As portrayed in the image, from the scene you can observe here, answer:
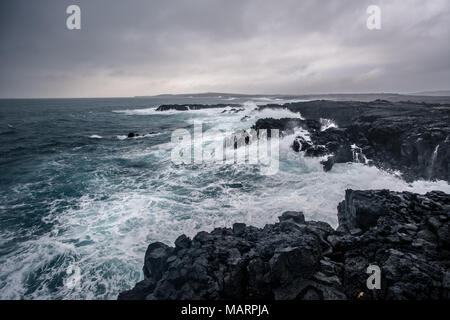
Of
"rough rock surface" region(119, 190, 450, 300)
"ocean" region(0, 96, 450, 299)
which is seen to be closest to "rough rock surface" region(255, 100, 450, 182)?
"ocean" region(0, 96, 450, 299)

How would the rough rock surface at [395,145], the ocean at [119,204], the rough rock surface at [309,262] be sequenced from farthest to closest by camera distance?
the rough rock surface at [395,145], the ocean at [119,204], the rough rock surface at [309,262]

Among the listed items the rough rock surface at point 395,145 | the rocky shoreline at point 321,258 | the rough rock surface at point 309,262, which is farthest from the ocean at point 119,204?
the rough rock surface at point 309,262

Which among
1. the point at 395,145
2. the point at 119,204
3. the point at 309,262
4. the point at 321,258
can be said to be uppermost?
the point at 395,145

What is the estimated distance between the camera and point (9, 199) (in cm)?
1434

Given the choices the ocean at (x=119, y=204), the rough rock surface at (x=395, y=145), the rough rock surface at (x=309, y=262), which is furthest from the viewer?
the rough rock surface at (x=395, y=145)

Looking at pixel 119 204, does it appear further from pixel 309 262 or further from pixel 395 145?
pixel 395 145

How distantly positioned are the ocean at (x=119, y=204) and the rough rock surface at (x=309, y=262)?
2.78 meters

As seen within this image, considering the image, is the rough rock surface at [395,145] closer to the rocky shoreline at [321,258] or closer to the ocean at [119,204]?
the ocean at [119,204]

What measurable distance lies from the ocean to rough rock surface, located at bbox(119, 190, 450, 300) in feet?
9.11

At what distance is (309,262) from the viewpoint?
6289mm

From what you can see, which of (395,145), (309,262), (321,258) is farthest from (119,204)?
(395,145)

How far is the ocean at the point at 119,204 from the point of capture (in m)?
8.56

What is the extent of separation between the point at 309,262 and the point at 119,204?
11857mm
